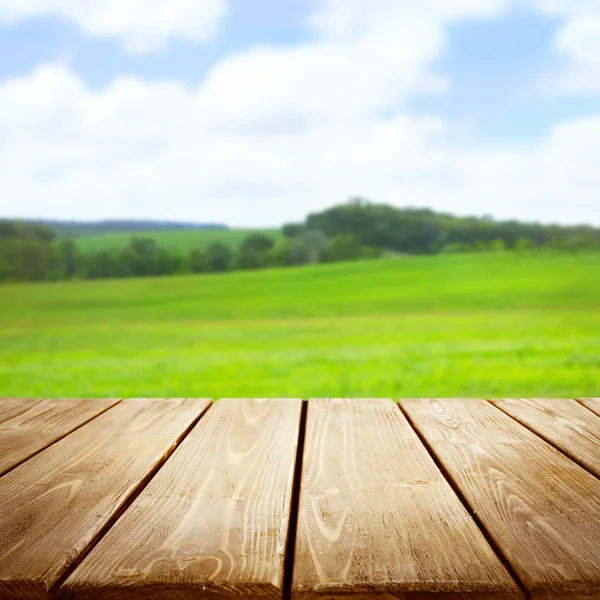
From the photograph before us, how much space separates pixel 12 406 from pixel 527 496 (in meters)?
0.99

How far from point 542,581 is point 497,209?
20.4m

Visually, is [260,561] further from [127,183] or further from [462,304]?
[127,183]

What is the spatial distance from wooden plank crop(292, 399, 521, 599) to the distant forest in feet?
59.5

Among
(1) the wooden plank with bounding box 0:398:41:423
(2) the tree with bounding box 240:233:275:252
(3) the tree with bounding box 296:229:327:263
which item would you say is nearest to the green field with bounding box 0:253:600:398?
(3) the tree with bounding box 296:229:327:263

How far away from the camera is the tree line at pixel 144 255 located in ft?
60.4

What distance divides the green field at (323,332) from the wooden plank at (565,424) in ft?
14.3

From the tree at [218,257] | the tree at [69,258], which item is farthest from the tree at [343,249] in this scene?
the tree at [69,258]

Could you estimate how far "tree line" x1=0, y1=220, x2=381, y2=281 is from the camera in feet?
60.4

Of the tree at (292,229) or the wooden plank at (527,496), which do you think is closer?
the wooden plank at (527,496)

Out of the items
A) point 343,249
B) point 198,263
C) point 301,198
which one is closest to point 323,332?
point 343,249

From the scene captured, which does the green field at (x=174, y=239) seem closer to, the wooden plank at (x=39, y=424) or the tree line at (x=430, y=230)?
the tree line at (x=430, y=230)

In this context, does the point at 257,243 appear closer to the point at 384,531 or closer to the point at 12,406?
the point at 12,406

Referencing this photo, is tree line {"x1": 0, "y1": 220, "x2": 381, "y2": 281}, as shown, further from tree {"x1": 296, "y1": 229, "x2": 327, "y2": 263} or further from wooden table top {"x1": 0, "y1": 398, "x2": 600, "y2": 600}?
wooden table top {"x1": 0, "y1": 398, "x2": 600, "y2": 600}

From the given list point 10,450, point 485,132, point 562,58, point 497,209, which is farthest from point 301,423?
point 562,58
